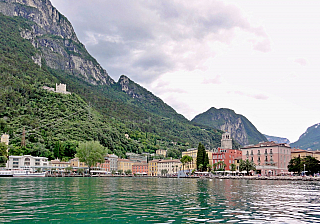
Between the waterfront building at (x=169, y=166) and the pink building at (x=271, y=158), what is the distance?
46.0 metres

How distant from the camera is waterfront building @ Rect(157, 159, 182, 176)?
155 m

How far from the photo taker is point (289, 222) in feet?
54.7

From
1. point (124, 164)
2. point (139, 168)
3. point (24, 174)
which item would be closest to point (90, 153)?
point (24, 174)

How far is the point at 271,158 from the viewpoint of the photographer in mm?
111688

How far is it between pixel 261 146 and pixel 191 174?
106ft

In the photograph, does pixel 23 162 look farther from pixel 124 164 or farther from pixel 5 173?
pixel 124 164

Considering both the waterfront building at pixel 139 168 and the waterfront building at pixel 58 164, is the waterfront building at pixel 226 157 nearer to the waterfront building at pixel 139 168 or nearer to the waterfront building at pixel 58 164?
the waterfront building at pixel 139 168

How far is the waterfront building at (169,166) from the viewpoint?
155375 millimetres

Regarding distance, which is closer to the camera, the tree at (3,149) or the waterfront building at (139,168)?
the tree at (3,149)

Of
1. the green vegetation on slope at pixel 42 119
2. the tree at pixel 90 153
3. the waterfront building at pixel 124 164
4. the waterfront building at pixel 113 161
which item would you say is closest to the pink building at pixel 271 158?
the tree at pixel 90 153

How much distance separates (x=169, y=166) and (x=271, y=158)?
60.7 metres

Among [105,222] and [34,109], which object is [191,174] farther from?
[105,222]

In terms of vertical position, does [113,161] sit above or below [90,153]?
below

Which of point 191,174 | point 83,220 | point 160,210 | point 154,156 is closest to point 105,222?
point 83,220
